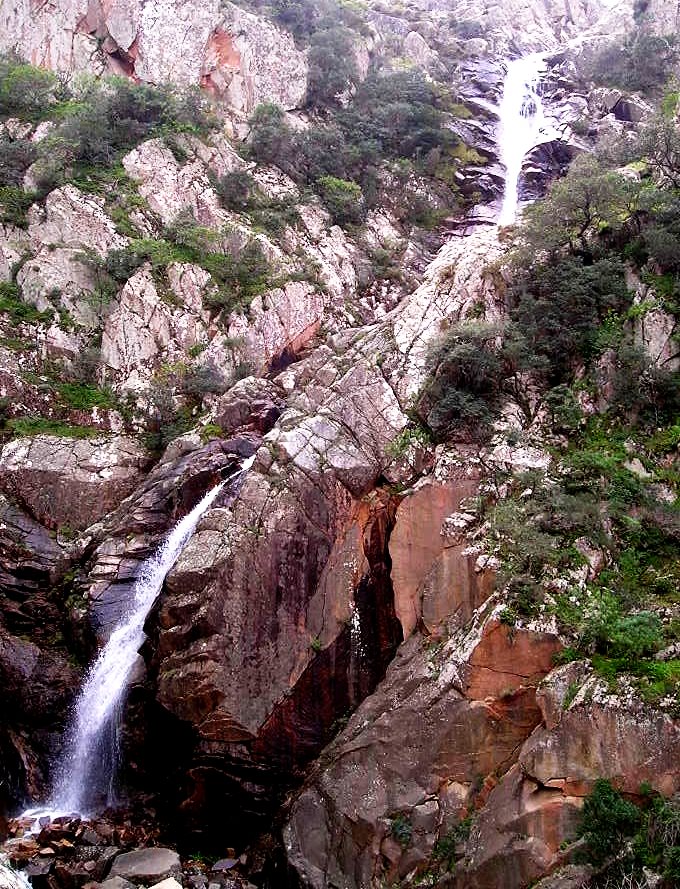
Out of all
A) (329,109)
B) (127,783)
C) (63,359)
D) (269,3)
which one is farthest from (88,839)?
(269,3)

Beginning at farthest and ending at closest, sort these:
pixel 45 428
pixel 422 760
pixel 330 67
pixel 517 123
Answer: pixel 517 123, pixel 330 67, pixel 45 428, pixel 422 760

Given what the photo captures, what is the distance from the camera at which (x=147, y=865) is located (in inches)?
601

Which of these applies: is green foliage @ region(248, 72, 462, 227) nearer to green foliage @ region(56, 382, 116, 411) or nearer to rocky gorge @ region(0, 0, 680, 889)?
rocky gorge @ region(0, 0, 680, 889)

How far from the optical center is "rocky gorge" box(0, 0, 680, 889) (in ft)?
44.9

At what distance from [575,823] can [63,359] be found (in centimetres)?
2394

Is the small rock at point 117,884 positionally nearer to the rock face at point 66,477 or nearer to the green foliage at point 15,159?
the rock face at point 66,477

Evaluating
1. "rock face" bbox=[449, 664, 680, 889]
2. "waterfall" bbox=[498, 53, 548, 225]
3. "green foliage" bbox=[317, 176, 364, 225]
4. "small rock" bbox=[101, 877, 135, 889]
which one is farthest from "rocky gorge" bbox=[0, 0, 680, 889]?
"waterfall" bbox=[498, 53, 548, 225]

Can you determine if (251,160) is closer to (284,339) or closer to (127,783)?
(284,339)

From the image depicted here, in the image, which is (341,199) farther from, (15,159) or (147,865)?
(147,865)

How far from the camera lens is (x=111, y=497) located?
Result: 24.2 metres

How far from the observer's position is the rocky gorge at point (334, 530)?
13.7m

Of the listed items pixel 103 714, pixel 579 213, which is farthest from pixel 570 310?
pixel 103 714

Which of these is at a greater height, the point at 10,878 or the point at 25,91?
the point at 25,91

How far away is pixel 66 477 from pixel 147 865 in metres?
12.9
